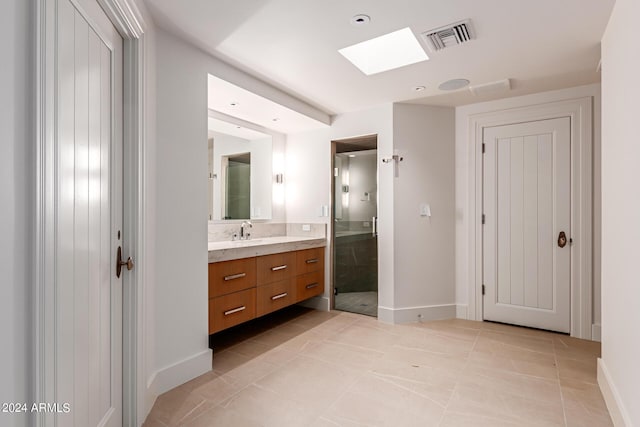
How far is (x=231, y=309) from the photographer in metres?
2.68

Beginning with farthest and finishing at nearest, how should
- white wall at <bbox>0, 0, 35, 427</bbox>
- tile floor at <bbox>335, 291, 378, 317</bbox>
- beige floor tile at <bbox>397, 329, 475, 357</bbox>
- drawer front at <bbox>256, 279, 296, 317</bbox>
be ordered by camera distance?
tile floor at <bbox>335, 291, 378, 317</bbox>, drawer front at <bbox>256, 279, 296, 317</bbox>, beige floor tile at <bbox>397, 329, 475, 357</bbox>, white wall at <bbox>0, 0, 35, 427</bbox>

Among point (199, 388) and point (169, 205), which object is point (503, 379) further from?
point (169, 205)

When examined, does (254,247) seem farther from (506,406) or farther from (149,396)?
(506,406)

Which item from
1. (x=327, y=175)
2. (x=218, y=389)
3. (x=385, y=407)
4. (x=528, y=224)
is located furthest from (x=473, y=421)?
(x=327, y=175)

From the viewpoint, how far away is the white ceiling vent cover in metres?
2.09

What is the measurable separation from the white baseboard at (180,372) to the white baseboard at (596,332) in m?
3.38

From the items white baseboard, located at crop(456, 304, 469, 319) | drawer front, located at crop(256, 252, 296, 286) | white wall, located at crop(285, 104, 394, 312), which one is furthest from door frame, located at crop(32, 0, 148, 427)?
white baseboard, located at crop(456, 304, 469, 319)

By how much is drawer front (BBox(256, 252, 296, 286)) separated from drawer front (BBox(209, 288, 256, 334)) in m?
0.18

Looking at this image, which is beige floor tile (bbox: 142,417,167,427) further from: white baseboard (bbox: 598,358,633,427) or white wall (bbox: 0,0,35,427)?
white baseboard (bbox: 598,358,633,427)

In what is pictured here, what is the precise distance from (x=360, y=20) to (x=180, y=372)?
8.35 ft

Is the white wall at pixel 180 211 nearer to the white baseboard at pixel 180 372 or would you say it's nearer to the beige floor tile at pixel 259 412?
the white baseboard at pixel 180 372

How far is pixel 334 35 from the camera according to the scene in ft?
7.18

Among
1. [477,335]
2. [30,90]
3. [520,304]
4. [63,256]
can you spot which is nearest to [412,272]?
[477,335]

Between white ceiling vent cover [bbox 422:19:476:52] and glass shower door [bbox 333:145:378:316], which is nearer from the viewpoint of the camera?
white ceiling vent cover [bbox 422:19:476:52]
